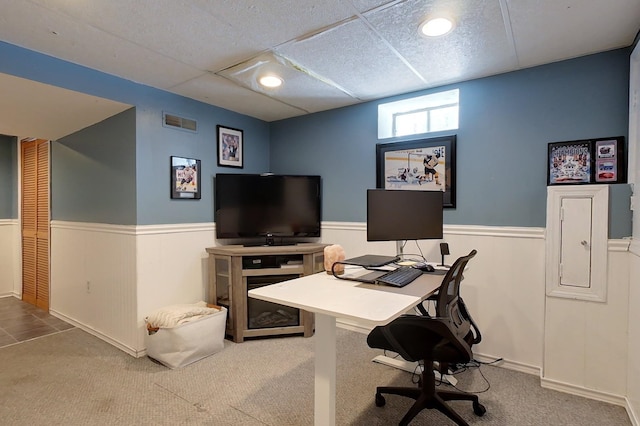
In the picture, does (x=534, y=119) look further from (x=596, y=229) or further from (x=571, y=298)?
(x=571, y=298)

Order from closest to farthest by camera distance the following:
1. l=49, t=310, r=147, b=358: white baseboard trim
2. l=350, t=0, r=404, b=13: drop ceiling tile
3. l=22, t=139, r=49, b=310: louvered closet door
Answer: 1. l=350, t=0, r=404, b=13: drop ceiling tile
2. l=49, t=310, r=147, b=358: white baseboard trim
3. l=22, t=139, r=49, b=310: louvered closet door

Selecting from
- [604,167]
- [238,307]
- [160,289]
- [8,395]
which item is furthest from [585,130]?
[8,395]

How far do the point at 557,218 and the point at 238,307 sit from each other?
8.73 ft

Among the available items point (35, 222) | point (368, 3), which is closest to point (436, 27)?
point (368, 3)

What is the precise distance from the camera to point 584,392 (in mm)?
2176

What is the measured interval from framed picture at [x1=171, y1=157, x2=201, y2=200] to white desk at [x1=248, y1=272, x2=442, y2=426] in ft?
5.80

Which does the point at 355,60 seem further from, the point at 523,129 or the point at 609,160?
the point at 609,160

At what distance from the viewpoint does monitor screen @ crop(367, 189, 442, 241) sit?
2.31 meters

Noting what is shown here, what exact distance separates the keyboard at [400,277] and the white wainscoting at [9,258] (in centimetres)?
531

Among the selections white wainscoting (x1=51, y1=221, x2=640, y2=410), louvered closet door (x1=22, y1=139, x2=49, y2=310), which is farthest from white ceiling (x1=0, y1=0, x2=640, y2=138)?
louvered closet door (x1=22, y1=139, x2=49, y2=310)

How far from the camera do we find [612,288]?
6.98 ft

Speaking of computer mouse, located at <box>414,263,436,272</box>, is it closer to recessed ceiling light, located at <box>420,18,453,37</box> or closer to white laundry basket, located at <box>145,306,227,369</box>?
recessed ceiling light, located at <box>420,18,453,37</box>

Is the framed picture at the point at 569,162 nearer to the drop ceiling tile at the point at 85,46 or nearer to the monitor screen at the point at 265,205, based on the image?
the monitor screen at the point at 265,205

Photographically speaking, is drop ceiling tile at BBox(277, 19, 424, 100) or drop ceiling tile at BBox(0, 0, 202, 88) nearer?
drop ceiling tile at BBox(0, 0, 202, 88)
